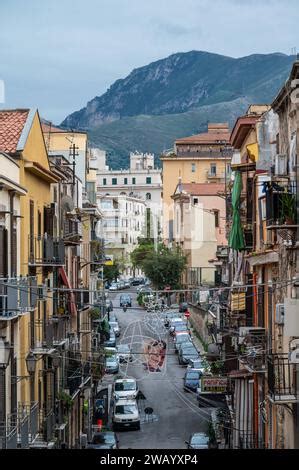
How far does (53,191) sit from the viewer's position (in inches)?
1656

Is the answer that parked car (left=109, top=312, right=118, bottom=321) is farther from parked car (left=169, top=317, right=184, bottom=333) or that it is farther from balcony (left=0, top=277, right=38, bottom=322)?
balcony (left=0, top=277, right=38, bottom=322)

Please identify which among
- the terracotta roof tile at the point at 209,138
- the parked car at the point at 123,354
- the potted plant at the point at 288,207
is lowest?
the parked car at the point at 123,354

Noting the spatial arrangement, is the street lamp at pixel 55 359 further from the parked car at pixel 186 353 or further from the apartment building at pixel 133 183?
the apartment building at pixel 133 183

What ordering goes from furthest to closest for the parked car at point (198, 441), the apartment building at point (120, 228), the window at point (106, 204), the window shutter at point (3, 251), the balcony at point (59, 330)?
the window at point (106, 204) → the apartment building at point (120, 228) → the parked car at point (198, 441) → the balcony at point (59, 330) → the window shutter at point (3, 251)

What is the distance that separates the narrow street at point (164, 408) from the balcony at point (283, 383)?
1414 centimetres

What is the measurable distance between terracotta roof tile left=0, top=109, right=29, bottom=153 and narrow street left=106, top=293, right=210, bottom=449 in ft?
34.7

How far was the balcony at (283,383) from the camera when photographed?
25.5m

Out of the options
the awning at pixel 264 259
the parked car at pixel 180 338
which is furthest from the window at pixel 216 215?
the awning at pixel 264 259

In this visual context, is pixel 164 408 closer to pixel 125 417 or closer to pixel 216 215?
pixel 125 417

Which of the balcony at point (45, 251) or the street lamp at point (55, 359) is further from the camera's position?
the street lamp at point (55, 359)

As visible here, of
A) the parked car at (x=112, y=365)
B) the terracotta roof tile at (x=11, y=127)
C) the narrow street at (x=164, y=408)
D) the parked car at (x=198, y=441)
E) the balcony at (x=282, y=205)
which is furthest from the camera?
the parked car at (x=112, y=365)

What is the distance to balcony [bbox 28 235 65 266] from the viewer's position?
35000 millimetres

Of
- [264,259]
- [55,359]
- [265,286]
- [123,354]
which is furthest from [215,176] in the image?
[264,259]

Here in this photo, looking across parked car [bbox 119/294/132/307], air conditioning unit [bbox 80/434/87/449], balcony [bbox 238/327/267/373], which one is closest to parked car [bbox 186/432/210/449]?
air conditioning unit [bbox 80/434/87/449]
